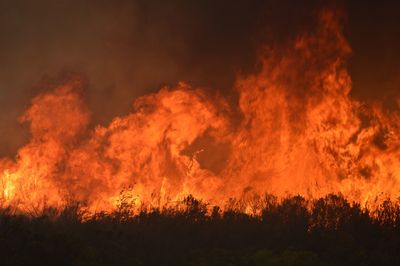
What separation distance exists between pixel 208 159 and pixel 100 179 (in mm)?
7459

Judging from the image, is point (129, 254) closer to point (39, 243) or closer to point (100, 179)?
point (39, 243)

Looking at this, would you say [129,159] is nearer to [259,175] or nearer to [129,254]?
[259,175]

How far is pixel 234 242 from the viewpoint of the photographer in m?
27.1

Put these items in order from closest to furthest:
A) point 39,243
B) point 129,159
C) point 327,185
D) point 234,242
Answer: point 39,243
point 234,242
point 327,185
point 129,159

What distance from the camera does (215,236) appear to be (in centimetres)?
2742

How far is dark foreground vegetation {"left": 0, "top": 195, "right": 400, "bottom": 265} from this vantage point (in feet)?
72.2

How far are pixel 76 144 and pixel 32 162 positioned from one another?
3.53 metres

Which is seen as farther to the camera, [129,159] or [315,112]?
[129,159]

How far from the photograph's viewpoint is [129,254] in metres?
24.5

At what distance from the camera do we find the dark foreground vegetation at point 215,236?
22.0 m

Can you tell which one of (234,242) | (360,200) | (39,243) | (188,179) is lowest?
(39,243)

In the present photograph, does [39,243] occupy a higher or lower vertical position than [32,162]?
lower

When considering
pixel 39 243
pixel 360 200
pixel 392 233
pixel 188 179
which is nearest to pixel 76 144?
pixel 188 179

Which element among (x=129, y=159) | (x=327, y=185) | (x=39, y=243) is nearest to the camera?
(x=39, y=243)
